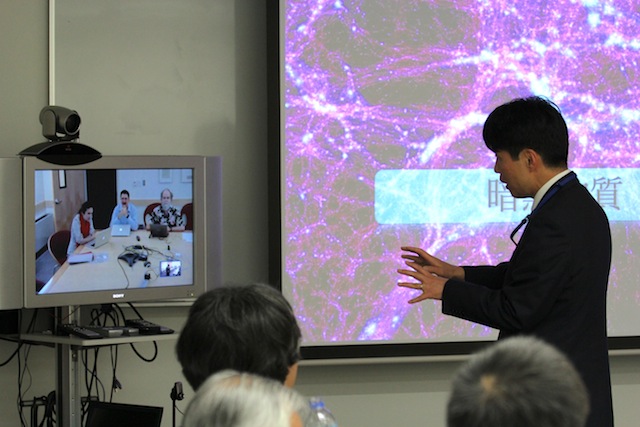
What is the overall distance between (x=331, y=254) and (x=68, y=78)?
1.38 m

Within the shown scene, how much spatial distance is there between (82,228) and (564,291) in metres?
1.87

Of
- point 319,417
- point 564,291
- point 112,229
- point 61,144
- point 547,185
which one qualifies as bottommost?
point 319,417

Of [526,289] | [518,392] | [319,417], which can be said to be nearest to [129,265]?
[526,289]

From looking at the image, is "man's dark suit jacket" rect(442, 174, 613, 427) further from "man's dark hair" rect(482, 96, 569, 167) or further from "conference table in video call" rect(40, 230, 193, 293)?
"conference table in video call" rect(40, 230, 193, 293)

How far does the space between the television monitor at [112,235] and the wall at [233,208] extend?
1.38 feet

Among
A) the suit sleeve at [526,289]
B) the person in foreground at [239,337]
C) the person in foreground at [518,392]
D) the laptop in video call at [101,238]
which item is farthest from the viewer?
the laptop in video call at [101,238]

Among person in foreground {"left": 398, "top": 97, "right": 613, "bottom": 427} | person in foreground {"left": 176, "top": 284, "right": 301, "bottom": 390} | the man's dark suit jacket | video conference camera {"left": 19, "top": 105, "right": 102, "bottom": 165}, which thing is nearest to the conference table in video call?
video conference camera {"left": 19, "top": 105, "right": 102, "bottom": 165}

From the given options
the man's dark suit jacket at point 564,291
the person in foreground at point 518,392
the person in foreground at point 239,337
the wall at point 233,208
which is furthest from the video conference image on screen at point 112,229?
the person in foreground at point 518,392

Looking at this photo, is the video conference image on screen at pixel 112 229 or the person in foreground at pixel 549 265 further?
the video conference image on screen at pixel 112 229

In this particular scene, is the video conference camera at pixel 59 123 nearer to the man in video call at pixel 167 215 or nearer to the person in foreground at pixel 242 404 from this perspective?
the man in video call at pixel 167 215

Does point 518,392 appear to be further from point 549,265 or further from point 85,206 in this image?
point 85,206

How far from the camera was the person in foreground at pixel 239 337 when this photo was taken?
156cm

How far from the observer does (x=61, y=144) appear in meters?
3.48

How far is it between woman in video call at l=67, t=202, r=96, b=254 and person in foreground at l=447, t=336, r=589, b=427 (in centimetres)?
258
